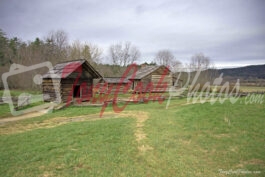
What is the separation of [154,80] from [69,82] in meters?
19.3

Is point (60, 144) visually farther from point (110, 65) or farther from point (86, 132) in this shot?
point (110, 65)

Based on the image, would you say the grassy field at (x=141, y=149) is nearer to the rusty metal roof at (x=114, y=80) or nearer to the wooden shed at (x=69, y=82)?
the wooden shed at (x=69, y=82)

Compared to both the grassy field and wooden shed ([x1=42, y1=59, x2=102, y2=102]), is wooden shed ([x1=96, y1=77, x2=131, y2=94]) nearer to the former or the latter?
wooden shed ([x1=42, y1=59, x2=102, y2=102])

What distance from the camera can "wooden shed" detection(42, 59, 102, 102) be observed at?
17.4 metres

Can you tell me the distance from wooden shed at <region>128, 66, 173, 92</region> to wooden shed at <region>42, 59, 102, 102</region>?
14247 millimetres

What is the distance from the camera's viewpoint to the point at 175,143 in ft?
22.4

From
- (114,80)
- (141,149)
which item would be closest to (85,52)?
(114,80)

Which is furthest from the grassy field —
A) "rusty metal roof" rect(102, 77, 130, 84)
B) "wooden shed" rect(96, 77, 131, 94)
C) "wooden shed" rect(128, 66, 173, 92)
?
"rusty metal roof" rect(102, 77, 130, 84)

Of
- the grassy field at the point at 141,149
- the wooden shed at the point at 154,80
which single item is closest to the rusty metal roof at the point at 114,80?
the wooden shed at the point at 154,80

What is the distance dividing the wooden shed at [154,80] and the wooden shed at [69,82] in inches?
561

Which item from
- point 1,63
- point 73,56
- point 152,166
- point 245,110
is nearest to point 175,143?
point 152,166

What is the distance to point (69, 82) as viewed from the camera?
18.0m

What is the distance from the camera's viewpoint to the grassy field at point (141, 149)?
4.79 metres

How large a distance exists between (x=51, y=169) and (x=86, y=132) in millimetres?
3392
